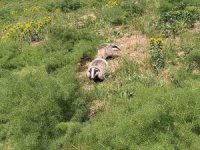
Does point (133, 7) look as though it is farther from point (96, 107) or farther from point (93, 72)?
point (96, 107)

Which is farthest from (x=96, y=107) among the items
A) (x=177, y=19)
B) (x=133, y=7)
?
(x=133, y=7)

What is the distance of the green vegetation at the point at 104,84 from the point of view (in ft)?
19.4

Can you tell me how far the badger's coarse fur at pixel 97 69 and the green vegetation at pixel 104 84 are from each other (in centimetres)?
16

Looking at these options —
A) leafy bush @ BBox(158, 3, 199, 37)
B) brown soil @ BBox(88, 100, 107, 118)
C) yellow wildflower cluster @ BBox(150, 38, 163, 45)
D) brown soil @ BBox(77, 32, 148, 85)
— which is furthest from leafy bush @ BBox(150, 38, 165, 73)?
brown soil @ BBox(88, 100, 107, 118)

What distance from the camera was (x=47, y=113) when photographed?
6863mm

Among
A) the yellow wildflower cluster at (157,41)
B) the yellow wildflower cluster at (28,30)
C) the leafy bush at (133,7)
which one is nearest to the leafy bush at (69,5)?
the yellow wildflower cluster at (28,30)

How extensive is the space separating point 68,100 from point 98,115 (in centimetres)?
56

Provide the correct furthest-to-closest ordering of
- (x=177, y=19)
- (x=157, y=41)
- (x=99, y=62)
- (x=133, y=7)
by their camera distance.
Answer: (x=133, y=7), (x=177, y=19), (x=99, y=62), (x=157, y=41)

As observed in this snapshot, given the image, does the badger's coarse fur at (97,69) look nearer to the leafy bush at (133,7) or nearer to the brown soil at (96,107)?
the brown soil at (96,107)

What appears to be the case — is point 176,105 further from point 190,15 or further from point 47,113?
point 190,15

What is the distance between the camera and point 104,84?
8.45m

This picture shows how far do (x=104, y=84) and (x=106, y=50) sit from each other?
1.18 metres

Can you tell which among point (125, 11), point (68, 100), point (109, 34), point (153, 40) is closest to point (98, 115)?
point (68, 100)

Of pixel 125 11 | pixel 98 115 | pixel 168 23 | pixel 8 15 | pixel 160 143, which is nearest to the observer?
pixel 160 143
